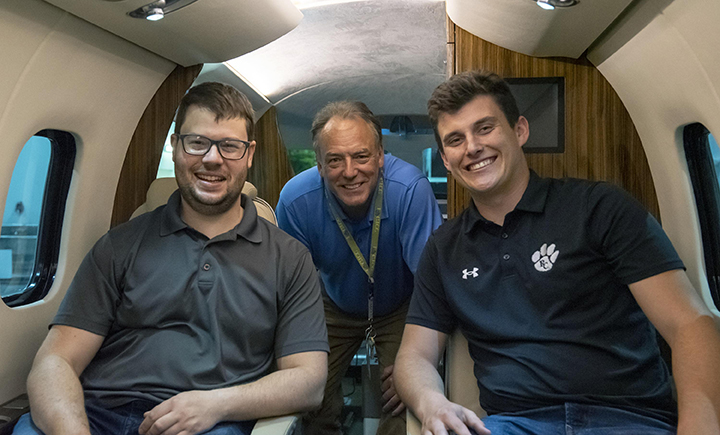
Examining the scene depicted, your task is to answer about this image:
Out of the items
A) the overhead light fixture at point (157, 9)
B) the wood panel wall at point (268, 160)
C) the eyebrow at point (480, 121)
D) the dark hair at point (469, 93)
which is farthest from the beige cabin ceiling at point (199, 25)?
the wood panel wall at point (268, 160)

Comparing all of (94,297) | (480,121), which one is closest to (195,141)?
(94,297)

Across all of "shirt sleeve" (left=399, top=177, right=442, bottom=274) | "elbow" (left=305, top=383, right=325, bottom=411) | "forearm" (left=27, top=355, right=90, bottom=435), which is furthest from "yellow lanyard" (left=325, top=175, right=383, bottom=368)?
"forearm" (left=27, top=355, right=90, bottom=435)

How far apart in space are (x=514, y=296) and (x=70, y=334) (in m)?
1.66

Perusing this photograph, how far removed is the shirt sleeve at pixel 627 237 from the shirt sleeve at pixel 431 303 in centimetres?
63

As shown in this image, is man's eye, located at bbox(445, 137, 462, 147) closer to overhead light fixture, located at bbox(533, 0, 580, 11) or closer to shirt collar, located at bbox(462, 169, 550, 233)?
shirt collar, located at bbox(462, 169, 550, 233)

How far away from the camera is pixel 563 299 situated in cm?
210

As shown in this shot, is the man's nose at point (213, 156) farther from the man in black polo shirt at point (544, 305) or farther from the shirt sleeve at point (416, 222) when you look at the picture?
the shirt sleeve at point (416, 222)

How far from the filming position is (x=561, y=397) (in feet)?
6.63

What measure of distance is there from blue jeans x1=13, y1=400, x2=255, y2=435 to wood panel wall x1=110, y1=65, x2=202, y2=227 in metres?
1.59

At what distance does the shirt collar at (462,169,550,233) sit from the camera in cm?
223

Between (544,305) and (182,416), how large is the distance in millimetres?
1325

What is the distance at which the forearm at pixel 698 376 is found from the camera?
5.67 feet

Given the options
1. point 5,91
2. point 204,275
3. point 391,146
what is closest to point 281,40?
point 391,146

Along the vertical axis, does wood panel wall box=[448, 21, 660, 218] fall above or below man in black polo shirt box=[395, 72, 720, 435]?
above
